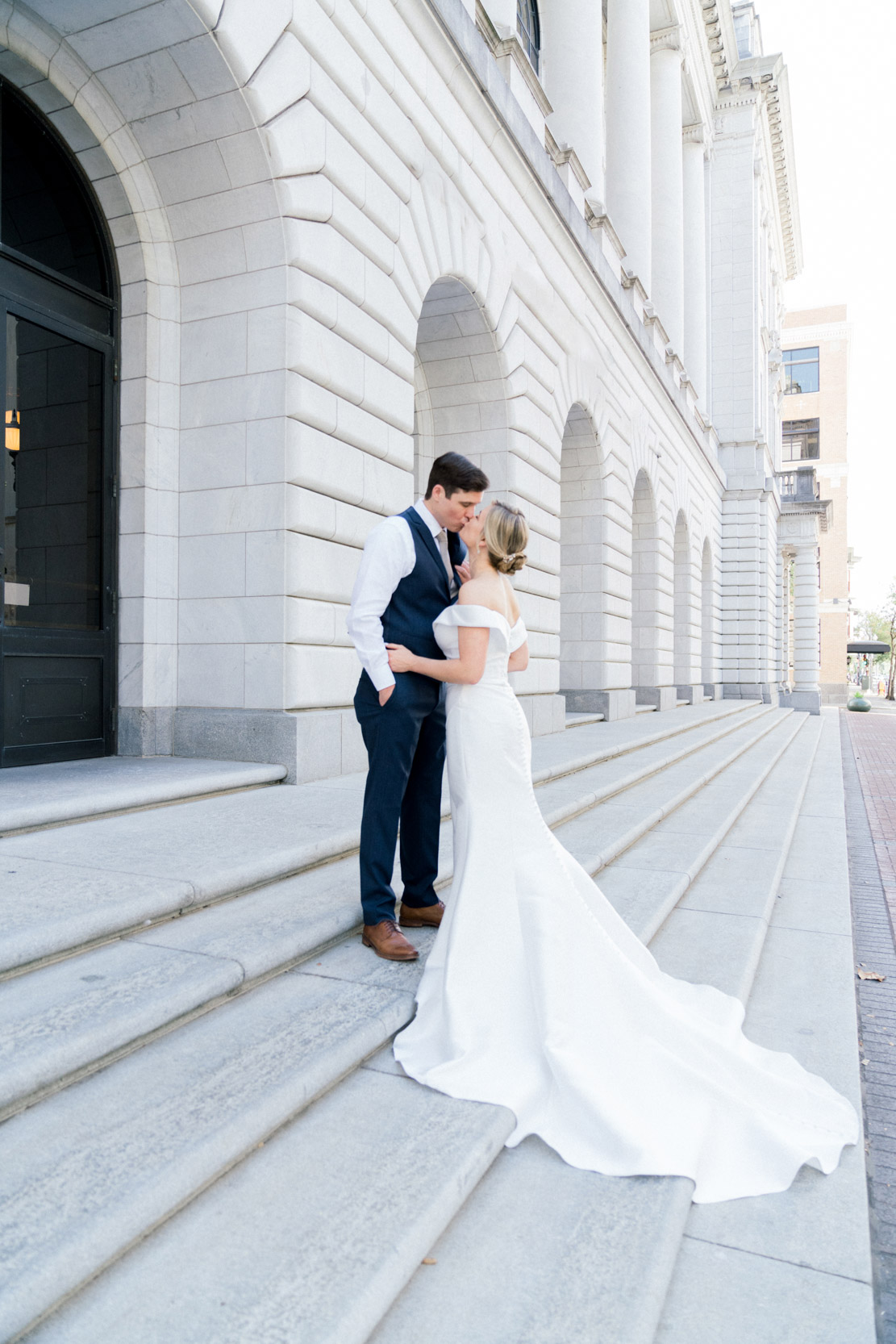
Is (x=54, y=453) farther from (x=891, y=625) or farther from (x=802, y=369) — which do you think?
(x=891, y=625)

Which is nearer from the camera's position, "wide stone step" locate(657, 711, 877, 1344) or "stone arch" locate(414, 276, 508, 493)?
"wide stone step" locate(657, 711, 877, 1344)

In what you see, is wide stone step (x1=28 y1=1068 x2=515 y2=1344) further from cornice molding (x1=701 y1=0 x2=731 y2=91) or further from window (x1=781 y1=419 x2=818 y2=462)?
window (x1=781 y1=419 x2=818 y2=462)

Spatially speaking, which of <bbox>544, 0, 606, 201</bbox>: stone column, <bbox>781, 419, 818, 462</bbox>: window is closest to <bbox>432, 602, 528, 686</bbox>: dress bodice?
<bbox>544, 0, 606, 201</bbox>: stone column

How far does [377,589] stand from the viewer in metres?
3.62

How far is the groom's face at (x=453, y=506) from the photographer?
3.78m

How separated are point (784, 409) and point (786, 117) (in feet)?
104

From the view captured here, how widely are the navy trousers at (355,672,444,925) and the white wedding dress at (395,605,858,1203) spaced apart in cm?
22

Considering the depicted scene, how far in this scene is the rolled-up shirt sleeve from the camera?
3549mm

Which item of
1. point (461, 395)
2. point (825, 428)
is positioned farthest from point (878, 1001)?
point (825, 428)

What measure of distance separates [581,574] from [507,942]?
42.2 ft

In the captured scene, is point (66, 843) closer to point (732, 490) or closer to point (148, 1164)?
point (148, 1164)

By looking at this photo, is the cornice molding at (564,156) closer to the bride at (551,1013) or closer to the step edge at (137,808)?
the step edge at (137,808)

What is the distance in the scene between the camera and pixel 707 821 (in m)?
7.39

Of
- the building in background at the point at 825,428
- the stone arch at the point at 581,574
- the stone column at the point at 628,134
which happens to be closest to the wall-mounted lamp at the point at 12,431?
the stone arch at the point at 581,574
